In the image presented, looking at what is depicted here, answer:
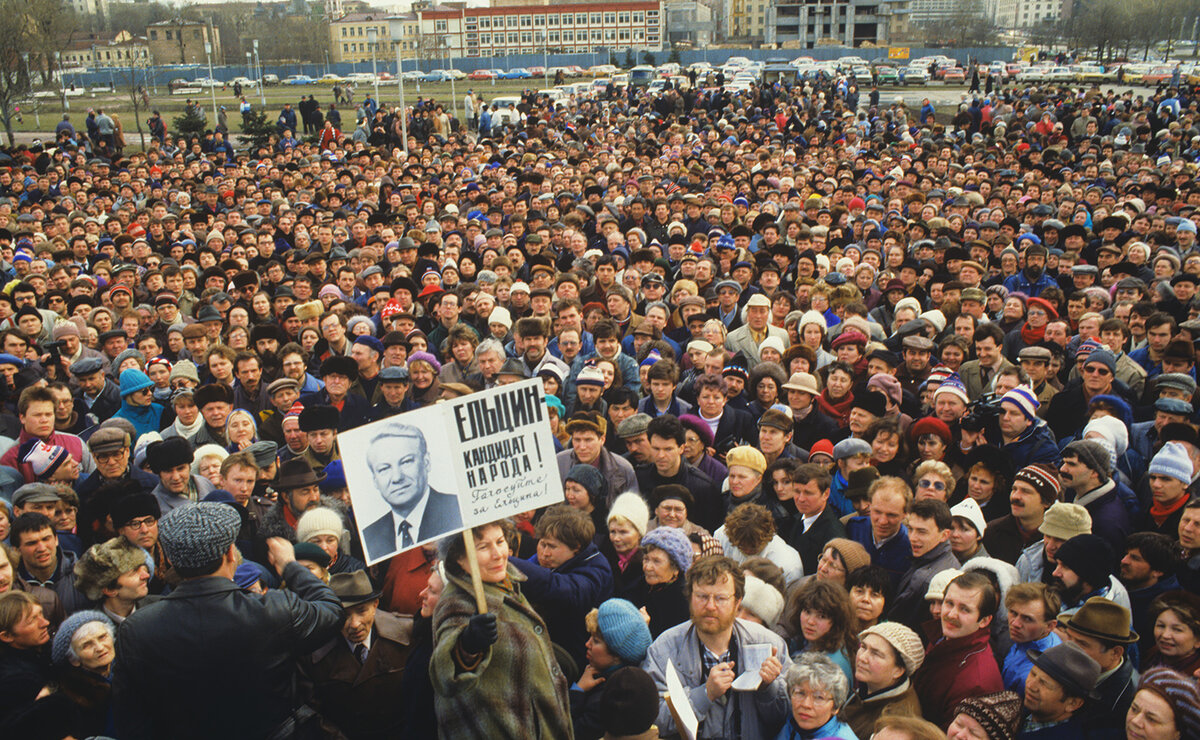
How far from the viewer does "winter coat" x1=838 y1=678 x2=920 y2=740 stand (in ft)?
11.9

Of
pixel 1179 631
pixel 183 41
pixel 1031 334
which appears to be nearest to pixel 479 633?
pixel 1179 631

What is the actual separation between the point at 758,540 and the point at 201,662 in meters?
2.81

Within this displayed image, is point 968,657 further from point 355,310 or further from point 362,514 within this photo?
point 355,310

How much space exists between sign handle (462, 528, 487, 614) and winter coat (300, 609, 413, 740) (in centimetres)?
83

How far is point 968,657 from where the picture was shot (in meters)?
3.80

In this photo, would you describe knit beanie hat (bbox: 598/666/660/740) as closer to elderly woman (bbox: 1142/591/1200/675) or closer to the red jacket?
the red jacket

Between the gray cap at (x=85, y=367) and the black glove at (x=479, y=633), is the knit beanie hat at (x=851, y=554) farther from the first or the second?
the gray cap at (x=85, y=367)

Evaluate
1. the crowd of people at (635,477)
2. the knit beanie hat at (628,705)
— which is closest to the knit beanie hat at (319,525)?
the crowd of people at (635,477)

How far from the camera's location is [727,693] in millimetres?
3781

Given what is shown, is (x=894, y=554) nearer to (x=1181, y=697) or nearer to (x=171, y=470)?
(x=1181, y=697)

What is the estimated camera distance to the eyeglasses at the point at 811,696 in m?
3.46

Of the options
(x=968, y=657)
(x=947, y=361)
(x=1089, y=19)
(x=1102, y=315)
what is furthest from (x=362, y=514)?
(x=1089, y=19)

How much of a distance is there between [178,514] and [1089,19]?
95.4 metres

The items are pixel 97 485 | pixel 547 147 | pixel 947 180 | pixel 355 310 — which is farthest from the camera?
pixel 547 147
